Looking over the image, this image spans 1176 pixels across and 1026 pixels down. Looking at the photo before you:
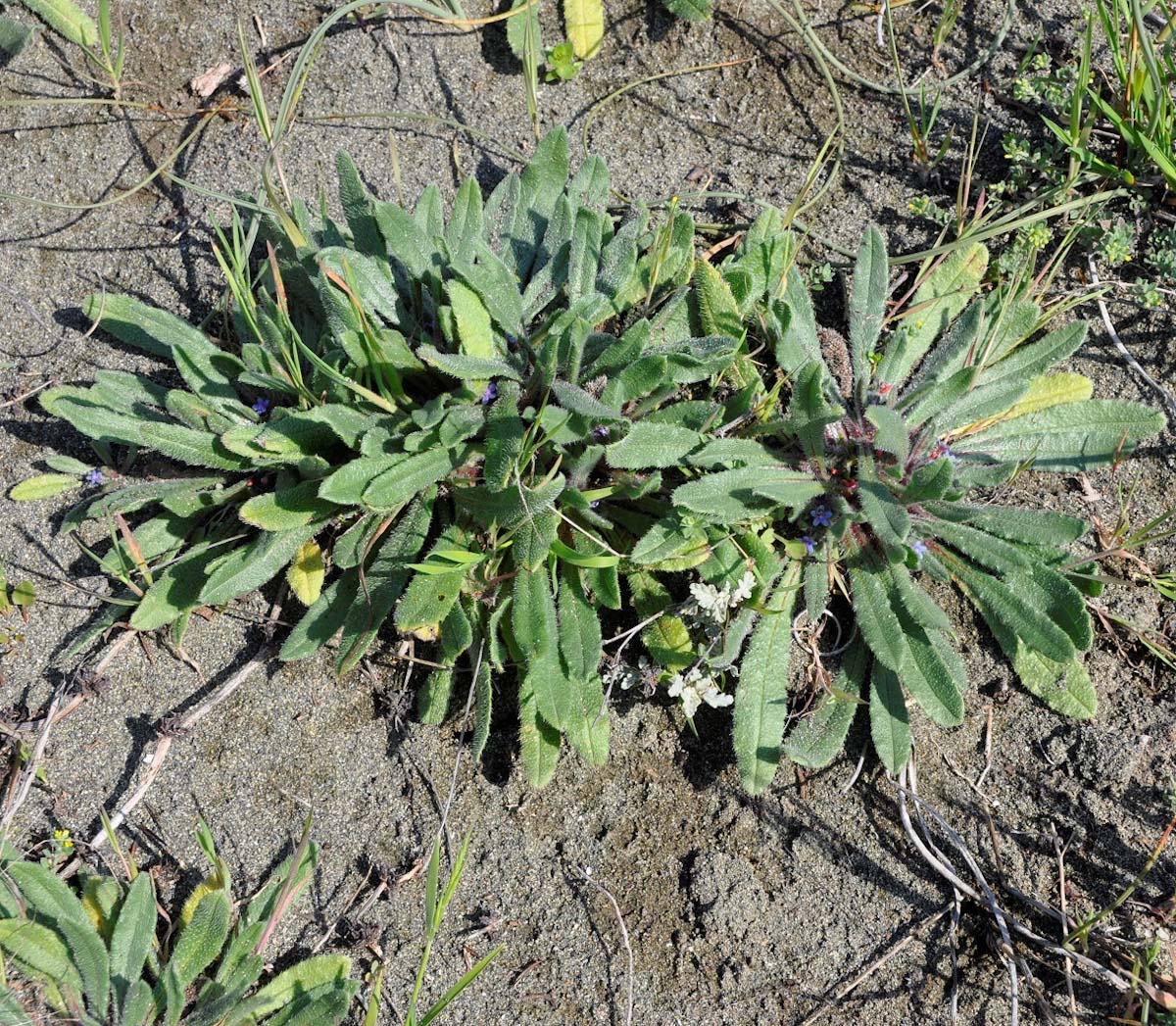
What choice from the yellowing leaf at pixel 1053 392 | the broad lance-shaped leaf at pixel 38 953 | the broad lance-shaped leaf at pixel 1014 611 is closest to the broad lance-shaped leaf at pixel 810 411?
the broad lance-shaped leaf at pixel 1014 611

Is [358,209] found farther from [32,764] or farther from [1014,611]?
[1014,611]

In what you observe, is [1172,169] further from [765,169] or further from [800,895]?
[800,895]

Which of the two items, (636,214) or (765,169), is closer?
(636,214)

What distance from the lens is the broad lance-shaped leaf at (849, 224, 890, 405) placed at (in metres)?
2.88

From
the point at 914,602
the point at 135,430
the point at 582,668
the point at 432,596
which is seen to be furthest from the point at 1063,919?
the point at 135,430

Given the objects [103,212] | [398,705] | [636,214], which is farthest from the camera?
[103,212]

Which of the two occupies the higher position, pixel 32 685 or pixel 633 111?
pixel 633 111

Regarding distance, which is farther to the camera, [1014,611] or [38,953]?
[1014,611]

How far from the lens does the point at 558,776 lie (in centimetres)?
278

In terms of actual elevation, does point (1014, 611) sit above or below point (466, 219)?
below

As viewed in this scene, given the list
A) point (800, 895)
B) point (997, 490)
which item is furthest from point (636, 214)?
point (800, 895)

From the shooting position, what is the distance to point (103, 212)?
316cm

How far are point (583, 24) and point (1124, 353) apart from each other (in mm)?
1874

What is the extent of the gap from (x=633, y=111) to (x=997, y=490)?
156 cm
